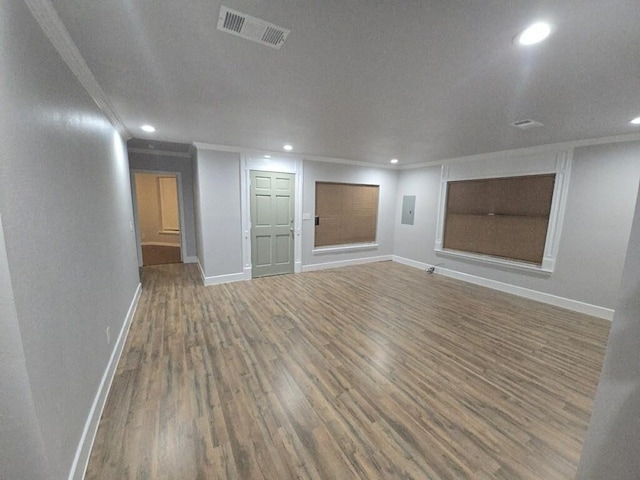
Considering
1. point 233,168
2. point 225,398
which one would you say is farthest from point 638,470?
point 233,168

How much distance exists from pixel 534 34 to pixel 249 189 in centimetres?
412

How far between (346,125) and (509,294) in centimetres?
401

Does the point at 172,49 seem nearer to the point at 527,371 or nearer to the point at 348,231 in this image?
the point at 527,371

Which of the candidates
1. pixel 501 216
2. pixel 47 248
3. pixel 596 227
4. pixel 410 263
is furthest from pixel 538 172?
pixel 47 248

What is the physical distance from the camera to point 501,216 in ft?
14.8

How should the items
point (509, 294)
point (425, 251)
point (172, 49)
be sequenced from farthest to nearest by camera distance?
point (425, 251), point (509, 294), point (172, 49)

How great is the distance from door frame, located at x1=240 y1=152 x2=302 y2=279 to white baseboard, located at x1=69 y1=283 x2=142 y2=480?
7.78 ft

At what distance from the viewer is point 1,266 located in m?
0.85

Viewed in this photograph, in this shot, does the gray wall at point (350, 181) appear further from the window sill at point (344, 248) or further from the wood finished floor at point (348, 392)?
the wood finished floor at point (348, 392)

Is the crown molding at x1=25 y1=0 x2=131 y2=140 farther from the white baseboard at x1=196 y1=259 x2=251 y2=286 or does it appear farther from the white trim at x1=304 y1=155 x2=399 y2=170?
the white trim at x1=304 y1=155 x2=399 y2=170

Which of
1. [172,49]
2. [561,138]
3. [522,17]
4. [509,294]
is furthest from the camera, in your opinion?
[509,294]

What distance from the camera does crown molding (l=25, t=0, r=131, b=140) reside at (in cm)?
119

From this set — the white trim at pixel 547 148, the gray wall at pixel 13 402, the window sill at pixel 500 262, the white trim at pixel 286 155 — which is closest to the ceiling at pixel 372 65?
the white trim at pixel 547 148

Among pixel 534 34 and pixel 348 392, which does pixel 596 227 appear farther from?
pixel 348 392
